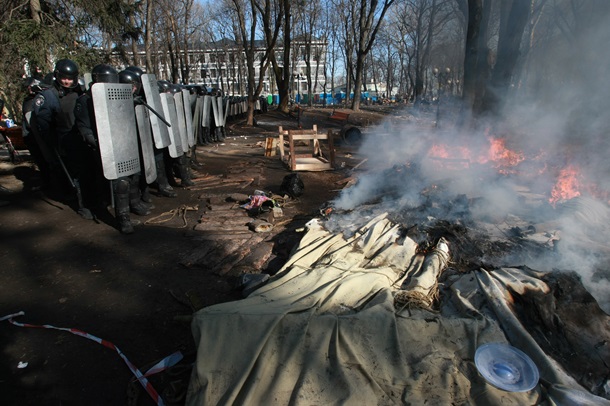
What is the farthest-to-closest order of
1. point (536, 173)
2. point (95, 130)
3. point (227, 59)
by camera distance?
point (227, 59) < point (536, 173) < point (95, 130)

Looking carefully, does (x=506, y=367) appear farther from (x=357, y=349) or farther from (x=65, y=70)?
(x=65, y=70)

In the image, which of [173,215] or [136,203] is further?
[173,215]

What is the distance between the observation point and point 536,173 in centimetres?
730

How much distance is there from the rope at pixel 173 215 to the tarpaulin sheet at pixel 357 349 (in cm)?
312

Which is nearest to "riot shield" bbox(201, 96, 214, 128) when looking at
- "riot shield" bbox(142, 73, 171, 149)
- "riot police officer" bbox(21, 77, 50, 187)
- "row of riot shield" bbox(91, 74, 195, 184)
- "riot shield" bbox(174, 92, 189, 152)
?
"riot shield" bbox(174, 92, 189, 152)

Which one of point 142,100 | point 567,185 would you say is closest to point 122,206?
point 142,100

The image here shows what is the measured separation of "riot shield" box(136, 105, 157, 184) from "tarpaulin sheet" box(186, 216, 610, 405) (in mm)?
3482

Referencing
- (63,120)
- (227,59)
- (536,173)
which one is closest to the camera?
(63,120)

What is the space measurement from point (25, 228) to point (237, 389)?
15.5 feet

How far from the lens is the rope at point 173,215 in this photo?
5.40 m

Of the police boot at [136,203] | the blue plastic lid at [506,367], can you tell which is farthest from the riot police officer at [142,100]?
the blue plastic lid at [506,367]

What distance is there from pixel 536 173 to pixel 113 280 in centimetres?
786

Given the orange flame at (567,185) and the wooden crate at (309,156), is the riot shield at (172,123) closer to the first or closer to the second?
the wooden crate at (309,156)

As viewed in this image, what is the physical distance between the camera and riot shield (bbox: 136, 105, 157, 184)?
17.1ft
